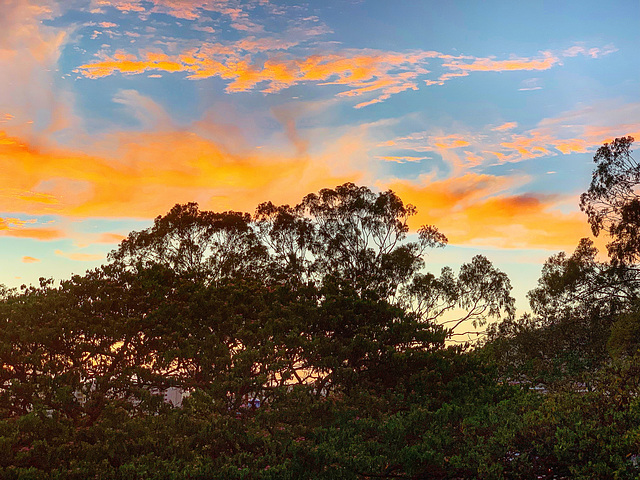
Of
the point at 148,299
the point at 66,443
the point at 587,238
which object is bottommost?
the point at 66,443

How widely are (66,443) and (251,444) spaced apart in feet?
11.0

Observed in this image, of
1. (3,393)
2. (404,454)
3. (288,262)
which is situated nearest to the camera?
(404,454)

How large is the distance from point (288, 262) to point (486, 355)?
861 inches

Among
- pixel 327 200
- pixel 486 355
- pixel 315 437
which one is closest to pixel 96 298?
pixel 315 437

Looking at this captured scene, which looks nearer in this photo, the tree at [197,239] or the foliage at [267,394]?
the foliage at [267,394]

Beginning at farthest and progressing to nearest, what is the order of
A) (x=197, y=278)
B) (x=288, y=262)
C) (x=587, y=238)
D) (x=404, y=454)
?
(x=288, y=262) < (x=587, y=238) < (x=197, y=278) < (x=404, y=454)

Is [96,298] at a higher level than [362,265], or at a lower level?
lower

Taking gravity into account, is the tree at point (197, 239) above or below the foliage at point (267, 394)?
above

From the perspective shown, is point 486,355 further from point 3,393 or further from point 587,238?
point 587,238

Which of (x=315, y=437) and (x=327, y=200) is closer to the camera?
(x=315, y=437)

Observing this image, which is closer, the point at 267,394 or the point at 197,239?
the point at 267,394

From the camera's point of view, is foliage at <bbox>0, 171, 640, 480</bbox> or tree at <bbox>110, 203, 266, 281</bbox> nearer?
foliage at <bbox>0, 171, 640, 480</bbox>

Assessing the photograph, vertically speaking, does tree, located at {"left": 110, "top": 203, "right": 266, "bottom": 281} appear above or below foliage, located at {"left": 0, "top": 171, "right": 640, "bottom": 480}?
above

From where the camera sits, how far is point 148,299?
1323cm
